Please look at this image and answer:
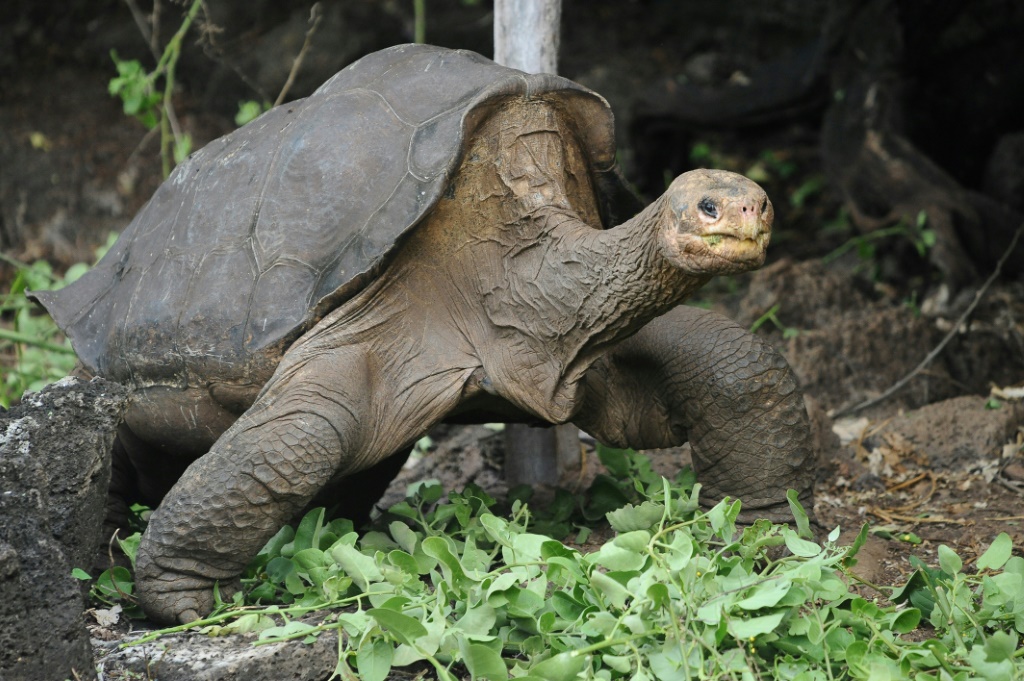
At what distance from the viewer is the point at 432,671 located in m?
2.59

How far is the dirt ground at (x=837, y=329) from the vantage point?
4055mm

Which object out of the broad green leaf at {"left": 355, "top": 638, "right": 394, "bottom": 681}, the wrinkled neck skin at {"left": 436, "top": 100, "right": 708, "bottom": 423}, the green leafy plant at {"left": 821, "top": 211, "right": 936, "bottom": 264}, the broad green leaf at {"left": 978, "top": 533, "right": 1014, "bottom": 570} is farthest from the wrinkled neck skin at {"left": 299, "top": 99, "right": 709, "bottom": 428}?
the green leafy plant at {"left": 821, "top": 211, "right": 936, "bottom": 264}

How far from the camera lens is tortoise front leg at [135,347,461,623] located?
9.60 ft

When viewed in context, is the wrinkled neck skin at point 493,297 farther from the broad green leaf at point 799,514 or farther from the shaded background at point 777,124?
the shaded background at point 777,124

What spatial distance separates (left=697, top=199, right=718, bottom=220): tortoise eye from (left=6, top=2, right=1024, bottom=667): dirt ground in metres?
1.17

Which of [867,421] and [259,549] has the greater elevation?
[259,549]

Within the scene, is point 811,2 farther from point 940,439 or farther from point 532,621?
point 532,621

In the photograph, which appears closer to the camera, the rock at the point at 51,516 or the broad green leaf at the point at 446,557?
the rock at the point at 51,516

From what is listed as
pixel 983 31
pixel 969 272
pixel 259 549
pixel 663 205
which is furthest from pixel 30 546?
pixel 983 31

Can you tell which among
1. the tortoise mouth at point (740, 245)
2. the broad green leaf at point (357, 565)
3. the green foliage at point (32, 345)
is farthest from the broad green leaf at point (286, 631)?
the green foliage at point (32, 345)

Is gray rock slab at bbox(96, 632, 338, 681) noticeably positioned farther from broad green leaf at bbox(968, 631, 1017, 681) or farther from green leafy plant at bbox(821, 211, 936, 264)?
green leafy plant at bbox(821, 211, 936, 264)

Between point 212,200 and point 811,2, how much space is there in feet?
16.9

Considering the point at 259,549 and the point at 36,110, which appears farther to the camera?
the point at 36,110

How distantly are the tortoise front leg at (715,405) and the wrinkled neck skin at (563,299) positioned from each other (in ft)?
0.93
